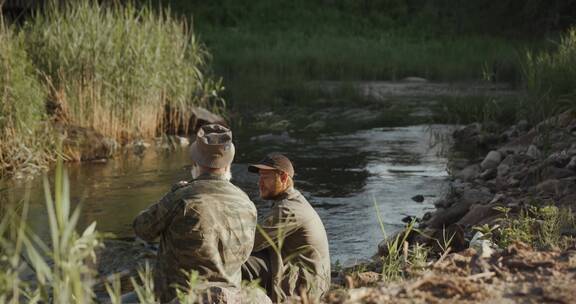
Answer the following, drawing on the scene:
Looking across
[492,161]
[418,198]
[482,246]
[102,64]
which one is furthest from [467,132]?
[482,246]

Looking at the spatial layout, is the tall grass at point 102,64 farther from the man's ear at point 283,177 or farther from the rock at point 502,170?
the man's ear at point 283,177

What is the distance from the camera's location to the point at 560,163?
9156 millimetres

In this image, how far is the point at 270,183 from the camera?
5191 millimetres

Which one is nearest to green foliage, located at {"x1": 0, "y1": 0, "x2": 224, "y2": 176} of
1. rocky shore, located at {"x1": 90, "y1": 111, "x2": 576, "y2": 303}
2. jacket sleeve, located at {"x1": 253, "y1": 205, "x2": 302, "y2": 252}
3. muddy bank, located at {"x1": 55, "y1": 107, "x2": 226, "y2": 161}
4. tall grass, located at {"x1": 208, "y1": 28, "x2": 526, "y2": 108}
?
muddy bank, located at {"x1": 55, "y1": 107, "x2": 226, "y2": 161}

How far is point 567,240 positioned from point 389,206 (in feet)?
14.4

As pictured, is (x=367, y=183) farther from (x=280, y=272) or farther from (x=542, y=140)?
(x=280, y=272)

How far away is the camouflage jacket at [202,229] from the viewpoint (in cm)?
440

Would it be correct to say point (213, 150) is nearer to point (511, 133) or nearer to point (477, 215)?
point (477, 215)

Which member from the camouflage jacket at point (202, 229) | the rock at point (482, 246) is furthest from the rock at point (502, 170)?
the camouflage jacket at point (202, 229)

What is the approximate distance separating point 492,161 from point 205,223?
23.5 ft

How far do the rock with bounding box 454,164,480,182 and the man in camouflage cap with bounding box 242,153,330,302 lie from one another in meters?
5.65

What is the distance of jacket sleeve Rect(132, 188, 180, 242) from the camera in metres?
4.42

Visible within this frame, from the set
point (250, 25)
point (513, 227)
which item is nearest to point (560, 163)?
point (513, 227)

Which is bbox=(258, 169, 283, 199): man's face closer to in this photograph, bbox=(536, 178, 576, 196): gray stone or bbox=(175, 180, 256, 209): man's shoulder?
bbox=(175, 180, 256, 209): man's shoulder
